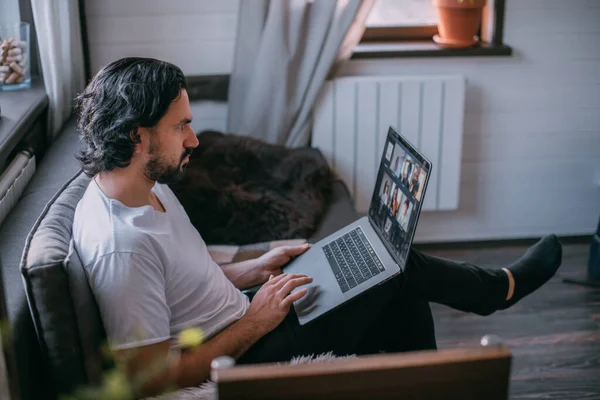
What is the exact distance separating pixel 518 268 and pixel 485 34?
1.39 m

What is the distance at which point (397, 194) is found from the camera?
5.67ft

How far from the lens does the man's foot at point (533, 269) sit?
1.99 metres

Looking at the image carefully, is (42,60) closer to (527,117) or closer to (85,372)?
(85,372)


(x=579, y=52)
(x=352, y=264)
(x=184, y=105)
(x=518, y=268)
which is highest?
(x=184, y=105)

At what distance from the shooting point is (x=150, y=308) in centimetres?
133

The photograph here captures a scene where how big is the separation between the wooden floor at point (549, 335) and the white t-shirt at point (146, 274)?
35.1 inches

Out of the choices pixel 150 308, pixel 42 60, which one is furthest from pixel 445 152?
pixel 150 308

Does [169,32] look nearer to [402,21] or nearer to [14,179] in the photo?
[402,21]

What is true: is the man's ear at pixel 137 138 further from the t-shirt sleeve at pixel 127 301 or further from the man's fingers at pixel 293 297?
the man's fingers at pixel 293 297

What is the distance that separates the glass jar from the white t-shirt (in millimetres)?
1037

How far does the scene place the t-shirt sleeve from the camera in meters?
1.31

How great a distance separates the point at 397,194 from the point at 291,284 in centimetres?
34

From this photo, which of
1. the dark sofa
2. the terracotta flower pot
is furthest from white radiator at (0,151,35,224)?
the terracotta flower pot

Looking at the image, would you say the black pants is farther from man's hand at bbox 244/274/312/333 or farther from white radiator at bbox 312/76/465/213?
white radiator at bbox 312/76/465/213
